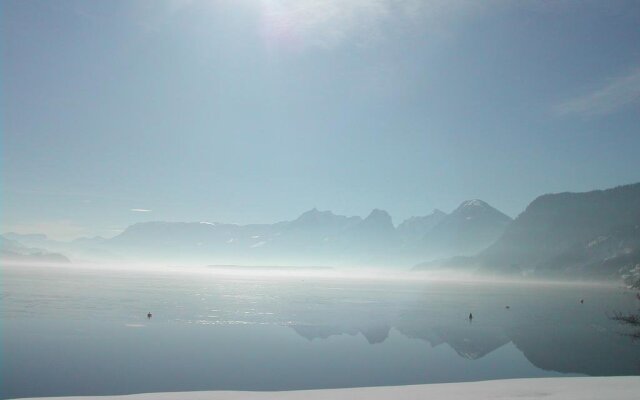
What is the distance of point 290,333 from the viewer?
5803 cm

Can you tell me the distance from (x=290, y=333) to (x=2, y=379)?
3269cm

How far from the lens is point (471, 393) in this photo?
27188 mm

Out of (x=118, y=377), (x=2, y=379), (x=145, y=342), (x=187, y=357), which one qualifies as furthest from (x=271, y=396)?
(x=145, y=342)

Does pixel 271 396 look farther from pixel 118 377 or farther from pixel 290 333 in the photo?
pixel 290 333

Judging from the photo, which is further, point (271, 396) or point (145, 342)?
point (145, 342)

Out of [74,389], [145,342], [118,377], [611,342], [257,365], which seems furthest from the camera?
[611,342]

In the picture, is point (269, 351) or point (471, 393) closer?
point (471, 393)

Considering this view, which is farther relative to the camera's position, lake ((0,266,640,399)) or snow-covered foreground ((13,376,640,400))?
lake ((0,266,640,399))

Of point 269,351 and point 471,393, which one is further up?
point 471,393

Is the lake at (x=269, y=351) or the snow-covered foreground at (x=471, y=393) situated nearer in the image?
the snow-covered foreground at (x=471, y=393)

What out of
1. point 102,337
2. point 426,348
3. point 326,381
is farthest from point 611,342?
point 102,337

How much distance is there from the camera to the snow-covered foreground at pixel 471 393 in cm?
2528

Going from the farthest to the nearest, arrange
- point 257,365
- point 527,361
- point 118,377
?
point 527,361 < point 257,365 < point 118,377

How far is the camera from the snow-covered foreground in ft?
82.9
